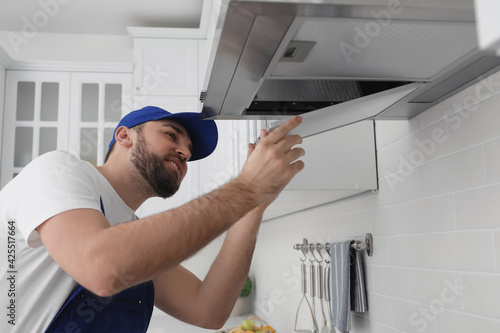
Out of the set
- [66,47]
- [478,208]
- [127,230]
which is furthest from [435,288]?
Result: [66,47]

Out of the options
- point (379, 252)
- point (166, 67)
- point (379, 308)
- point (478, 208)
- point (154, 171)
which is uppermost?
point (166, 67)

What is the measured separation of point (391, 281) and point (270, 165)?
1.98ft

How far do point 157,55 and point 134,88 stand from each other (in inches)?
11.1

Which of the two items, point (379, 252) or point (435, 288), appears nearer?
point (435, 288)

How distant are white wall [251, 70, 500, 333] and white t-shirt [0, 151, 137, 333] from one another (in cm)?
74

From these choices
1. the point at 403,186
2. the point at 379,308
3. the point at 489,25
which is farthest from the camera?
the point at 379,308

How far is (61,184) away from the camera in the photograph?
900 millimetres

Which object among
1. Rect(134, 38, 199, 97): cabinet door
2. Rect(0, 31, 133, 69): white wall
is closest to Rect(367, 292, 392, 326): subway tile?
Rect(134, 38, 199, 97): cabinet door

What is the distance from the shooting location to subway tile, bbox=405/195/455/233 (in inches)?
42.4

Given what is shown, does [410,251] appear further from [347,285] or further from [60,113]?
[60,113]

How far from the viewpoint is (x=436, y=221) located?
3.69ft

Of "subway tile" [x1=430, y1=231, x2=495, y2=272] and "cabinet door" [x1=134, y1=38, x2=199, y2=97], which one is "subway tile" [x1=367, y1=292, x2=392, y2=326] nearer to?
"subway tile" [x1=430, y1=231, x2=495, y2=272]

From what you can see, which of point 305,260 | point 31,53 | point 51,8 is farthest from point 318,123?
point 31,53

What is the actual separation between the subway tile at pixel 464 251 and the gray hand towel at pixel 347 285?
34 centimetres
